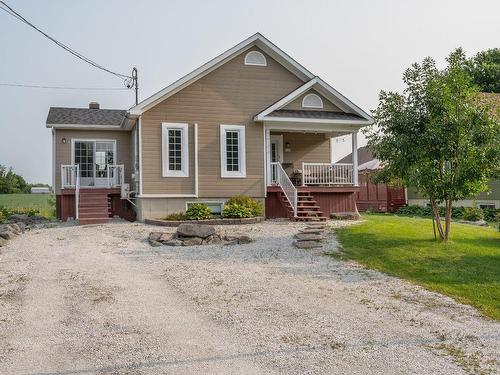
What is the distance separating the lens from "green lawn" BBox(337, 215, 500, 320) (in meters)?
8.23

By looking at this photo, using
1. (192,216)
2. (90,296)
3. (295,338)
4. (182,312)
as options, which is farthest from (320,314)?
(192,216)

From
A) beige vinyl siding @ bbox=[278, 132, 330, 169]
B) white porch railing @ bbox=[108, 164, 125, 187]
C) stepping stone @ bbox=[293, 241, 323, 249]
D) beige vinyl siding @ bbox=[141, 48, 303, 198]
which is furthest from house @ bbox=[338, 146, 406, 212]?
stepping stone @ bbox=[293, 241, 323, 249]

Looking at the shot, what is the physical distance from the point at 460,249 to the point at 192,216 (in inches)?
352

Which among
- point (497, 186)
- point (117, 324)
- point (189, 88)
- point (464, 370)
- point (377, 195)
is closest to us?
point (464, 370)

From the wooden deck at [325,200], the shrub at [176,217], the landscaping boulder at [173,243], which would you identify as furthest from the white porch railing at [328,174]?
the landscaping boulder at [173,243]

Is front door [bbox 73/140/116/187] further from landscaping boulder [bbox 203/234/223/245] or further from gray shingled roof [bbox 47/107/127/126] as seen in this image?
landscaping boulder [bbox 203/234/223/245]

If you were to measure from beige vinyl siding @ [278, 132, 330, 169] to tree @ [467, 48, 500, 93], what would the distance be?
95.8 feet

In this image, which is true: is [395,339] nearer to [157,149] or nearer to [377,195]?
[157,149]

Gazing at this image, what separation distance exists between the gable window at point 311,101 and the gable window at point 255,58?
2095mm

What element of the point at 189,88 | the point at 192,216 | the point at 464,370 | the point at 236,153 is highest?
the point at 189,88

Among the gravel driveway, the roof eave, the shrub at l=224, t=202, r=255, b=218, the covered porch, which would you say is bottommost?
the gravel driveway

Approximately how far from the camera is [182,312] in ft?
22.7

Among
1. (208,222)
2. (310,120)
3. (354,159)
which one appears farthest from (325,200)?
(208,222)

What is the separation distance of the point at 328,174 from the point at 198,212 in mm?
5600
